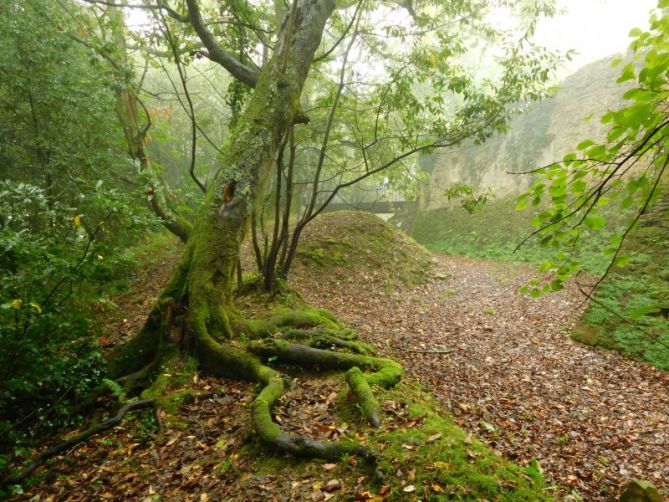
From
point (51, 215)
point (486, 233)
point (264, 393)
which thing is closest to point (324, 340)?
point (264, 393)

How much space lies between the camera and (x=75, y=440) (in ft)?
12.4

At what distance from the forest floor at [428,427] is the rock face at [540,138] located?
11419 mm

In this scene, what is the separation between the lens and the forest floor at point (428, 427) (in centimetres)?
312

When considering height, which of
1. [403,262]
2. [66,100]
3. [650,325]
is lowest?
[650,325]

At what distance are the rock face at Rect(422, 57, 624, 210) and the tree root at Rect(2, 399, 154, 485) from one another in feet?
51.2

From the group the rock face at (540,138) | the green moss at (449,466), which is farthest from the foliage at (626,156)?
the rock face at (540,138)

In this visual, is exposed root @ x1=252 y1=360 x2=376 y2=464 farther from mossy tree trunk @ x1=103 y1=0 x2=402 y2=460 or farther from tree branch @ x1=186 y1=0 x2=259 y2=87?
tree branch @ x1=186 y1=0 x2=259 y2=87

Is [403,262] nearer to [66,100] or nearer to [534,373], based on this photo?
[534,373]

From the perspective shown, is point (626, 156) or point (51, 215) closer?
point (626, 156)

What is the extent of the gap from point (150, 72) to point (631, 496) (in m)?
27.2

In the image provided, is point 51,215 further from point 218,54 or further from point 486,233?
point 486,233

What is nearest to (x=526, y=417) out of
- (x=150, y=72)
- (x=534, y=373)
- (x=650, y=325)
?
(x=534, y=373)

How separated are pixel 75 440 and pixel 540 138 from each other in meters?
22.5

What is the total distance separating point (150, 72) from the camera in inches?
904
